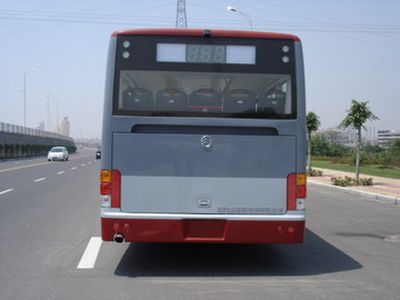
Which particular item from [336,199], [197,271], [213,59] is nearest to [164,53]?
[213,59]

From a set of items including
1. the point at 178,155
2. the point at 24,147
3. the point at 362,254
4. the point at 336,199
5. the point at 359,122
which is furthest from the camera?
the point at 24,147

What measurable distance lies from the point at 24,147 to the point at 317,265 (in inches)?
2831

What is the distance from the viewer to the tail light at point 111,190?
285 inches

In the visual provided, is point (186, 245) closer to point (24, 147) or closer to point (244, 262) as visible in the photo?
point (244, 262)

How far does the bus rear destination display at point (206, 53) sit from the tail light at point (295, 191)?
1.61 m

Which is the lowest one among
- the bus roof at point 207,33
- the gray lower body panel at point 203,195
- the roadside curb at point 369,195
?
the roadside curb at point 369,195

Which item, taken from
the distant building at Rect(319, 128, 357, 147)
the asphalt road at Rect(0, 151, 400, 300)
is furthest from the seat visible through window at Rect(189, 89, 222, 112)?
the distant building at Rect(319, 128, 357, 147)

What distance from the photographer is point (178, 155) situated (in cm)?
727

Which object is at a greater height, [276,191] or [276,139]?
[276,139]

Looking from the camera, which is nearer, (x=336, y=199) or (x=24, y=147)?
(x=336, y=199)

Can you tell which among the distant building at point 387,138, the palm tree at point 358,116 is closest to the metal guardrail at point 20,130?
the distant building at point 387,138

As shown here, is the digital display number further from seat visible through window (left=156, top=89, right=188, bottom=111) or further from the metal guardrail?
the metal guardrail

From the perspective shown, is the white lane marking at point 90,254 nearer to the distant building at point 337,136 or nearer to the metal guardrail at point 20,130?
the metal guardrail at point 20,130

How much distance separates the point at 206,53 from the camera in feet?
24.3
